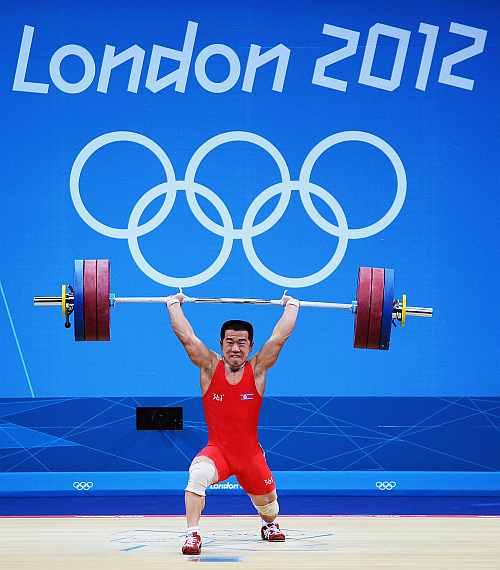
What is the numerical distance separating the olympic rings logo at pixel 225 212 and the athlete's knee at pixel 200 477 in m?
2.60

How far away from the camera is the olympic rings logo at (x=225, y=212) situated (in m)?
7.82

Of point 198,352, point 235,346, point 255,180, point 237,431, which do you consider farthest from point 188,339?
point 255,180

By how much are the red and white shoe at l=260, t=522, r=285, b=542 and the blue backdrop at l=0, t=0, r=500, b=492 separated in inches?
87.2

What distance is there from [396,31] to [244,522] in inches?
142

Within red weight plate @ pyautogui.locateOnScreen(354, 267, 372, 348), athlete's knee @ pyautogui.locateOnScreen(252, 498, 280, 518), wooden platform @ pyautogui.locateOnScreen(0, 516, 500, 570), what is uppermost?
red weight plate @ pyautogui.locateOnScreen(354, 267, 372, 348)

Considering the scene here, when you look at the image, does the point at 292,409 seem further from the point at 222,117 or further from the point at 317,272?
the point at 222,117

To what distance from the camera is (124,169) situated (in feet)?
25.7

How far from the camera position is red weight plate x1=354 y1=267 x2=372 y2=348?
5605mm

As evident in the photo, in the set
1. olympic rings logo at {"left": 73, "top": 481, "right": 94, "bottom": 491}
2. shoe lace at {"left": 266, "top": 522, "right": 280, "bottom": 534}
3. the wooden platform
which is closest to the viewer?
the wooden platform

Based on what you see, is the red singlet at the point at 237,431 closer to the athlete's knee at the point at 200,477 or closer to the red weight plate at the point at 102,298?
the athlete's knee at the point at 200,477

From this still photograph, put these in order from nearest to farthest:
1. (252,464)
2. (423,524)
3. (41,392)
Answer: (252,464) < (423,524) < (41,392)

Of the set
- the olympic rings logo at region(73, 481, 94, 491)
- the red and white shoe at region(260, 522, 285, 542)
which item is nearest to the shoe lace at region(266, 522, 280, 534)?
the red and white shoe at region(260, 522, 285, 542)

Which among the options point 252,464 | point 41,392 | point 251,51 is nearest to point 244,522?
point 252,464

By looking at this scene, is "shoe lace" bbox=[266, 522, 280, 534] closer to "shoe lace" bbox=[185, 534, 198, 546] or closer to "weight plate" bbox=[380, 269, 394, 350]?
"shoe lace" bbox=[185, 534, 198, 546]
